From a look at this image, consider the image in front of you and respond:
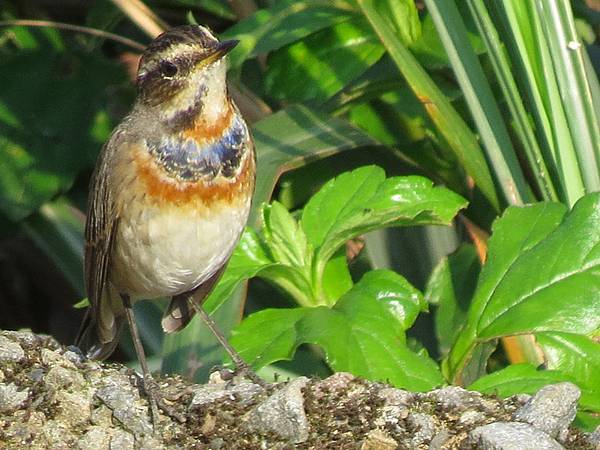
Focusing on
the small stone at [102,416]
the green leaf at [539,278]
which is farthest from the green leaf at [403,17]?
the small stone at [102,416]

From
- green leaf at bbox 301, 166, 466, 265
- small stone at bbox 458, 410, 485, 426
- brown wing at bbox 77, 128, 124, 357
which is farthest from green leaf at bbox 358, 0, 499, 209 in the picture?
small stone at bbox 458, 410, 485, 426

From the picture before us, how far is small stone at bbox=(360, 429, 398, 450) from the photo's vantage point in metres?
2.69

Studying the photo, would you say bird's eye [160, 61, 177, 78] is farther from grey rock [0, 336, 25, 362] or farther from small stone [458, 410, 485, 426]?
small stone [458, 410, 485, 426]

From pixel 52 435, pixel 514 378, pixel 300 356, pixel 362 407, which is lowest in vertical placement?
pixel 300 356

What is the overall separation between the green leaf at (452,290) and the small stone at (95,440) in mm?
1405

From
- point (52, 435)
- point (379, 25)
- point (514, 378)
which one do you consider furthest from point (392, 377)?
point (379, 25)

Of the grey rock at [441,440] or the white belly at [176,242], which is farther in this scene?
the white belly at [176,242]

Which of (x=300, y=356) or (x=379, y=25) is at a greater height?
(x=379, y=25)

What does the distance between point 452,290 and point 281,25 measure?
0.94m

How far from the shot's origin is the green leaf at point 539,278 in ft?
10.3

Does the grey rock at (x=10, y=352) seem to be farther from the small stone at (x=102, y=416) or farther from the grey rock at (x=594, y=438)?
the grey rock at (x=594, y=438)

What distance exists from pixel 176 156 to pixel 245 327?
54cm

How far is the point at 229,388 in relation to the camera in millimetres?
2982

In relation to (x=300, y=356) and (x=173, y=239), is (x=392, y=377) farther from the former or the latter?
(x=300, y=356)
